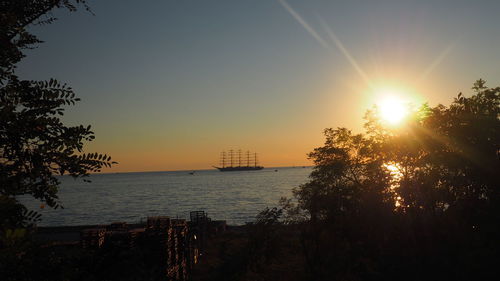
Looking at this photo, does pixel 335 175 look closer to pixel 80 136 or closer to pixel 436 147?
pixel 436 147

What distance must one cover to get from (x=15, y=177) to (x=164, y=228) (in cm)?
1503

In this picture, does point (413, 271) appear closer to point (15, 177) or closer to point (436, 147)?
point (436, 147)

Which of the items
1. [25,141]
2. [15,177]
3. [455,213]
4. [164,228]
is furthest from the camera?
[455,213]

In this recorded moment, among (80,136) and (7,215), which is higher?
(80,136)

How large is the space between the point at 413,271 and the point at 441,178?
22.9 ft

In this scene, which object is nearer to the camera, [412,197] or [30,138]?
[30,138]

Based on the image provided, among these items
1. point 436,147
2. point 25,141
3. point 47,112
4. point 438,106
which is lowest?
point 25,141

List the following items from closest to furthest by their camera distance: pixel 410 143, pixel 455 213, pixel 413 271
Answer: pixel 413 271, pixel 455 213, pixel 410 143

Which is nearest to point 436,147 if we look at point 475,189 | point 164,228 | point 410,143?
point 410,143

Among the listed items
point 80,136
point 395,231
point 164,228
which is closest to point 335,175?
point 395,231

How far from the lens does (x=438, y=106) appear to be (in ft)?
101

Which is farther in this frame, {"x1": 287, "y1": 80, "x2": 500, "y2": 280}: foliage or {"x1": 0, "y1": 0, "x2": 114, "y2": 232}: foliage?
{"x1": 287, "y1": 80, "x2": 500, "y2": 280}: foliage

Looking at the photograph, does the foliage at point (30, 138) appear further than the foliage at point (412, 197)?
No

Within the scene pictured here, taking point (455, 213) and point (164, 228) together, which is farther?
point (455, 213)
